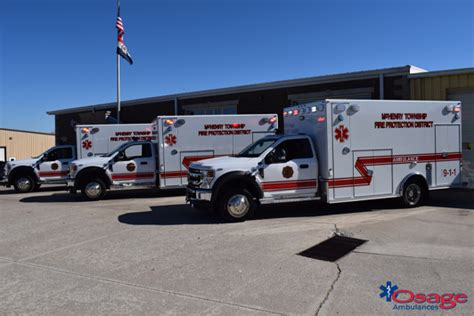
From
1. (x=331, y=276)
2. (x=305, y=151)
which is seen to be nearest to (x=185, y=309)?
(x=331, y=276)

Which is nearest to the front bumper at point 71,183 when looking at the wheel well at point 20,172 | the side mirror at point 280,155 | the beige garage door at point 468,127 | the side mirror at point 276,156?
the wheel well at point 20,172

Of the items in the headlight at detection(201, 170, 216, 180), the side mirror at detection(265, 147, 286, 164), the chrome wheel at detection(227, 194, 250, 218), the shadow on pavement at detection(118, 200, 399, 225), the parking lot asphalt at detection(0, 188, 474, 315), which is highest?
the side mirror at detection(265, 147, 286, 164)

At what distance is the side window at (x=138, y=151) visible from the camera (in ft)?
44.6

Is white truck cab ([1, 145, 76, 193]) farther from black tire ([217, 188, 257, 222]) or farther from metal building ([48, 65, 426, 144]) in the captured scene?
black tire ([217, 188, 257, 222])

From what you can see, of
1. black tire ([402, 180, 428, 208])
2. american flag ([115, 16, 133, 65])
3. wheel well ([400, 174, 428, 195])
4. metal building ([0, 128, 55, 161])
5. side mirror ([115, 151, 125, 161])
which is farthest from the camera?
metal building ([0, 128, 55, 161])

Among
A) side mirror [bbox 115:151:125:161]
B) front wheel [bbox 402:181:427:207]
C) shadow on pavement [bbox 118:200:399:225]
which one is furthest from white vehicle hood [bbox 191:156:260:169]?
side mirror [bbox 115:151:125:161]

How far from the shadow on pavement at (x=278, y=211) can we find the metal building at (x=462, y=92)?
7.22 feet

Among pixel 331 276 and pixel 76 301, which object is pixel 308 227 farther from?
pixel 76 301

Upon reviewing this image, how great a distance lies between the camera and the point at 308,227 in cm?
834

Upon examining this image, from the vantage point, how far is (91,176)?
13.1m

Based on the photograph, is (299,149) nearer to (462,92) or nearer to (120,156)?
(120,156)

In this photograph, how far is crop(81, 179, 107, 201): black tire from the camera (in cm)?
1308

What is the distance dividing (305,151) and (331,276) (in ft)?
15.3

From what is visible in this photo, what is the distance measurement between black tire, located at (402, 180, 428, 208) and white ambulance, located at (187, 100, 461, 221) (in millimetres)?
26
